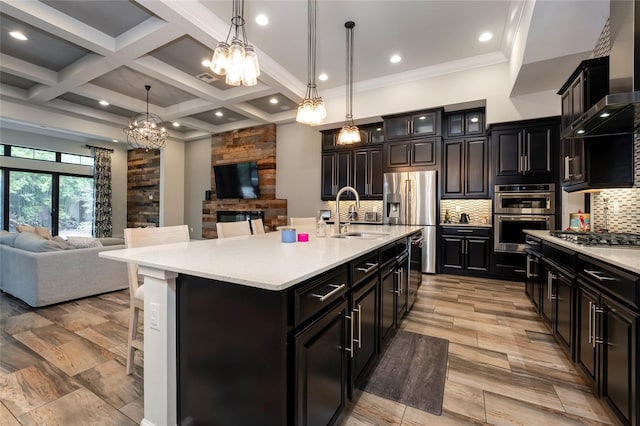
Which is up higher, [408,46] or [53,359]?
[408,46]

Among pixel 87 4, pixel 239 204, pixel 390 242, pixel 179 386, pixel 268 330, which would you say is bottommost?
pixel 179 386

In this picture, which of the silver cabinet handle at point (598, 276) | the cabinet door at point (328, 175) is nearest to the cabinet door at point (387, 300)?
the silver cabinet handle at point (598, 276)

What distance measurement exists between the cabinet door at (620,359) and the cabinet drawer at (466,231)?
3212 millimetres

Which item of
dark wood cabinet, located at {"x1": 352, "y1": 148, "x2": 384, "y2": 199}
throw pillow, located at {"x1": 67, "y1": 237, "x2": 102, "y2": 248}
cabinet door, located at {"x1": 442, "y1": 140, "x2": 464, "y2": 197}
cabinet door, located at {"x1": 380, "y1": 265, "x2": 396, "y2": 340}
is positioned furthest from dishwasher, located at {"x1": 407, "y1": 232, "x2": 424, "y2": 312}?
throw pillow, located at {"x1": 67, "y1": 237, "x2": 102, "y2": 248}

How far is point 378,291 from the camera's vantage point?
194cm

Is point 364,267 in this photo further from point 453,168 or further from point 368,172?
point 368,172

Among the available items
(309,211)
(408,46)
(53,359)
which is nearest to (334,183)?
(309,211)

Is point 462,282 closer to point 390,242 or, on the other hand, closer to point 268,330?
point 390,242

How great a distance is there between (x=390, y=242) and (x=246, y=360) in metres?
1.44

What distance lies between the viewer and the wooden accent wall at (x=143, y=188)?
8133 millimetres

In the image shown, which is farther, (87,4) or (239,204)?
(239,204)

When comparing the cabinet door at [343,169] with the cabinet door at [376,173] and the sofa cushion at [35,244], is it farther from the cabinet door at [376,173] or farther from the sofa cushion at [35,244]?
the sofa cushion at [35,244]

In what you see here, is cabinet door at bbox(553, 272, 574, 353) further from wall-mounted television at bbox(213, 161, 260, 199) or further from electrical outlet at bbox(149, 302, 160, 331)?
wall-mounted television at bbox(213, 161, 260, 199)

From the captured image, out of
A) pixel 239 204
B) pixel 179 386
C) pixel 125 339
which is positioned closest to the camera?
pixel 179 386
